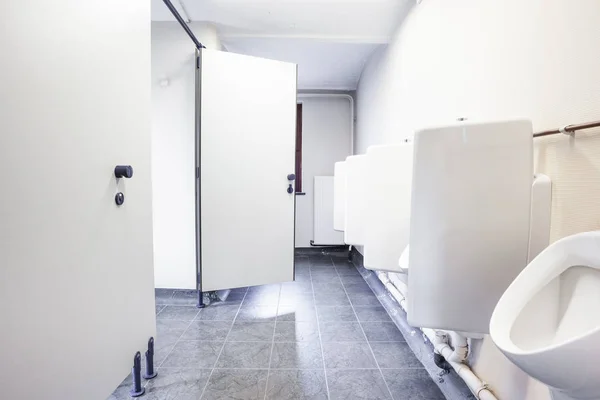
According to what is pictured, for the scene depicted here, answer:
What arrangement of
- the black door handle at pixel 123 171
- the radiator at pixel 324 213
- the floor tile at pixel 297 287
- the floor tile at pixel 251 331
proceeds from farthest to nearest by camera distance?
the radiator at pixel 324 213 < the floor tile at pixel 297 287 < the floor tile at pixel 251 331 < the black door handle at pixel 123 171

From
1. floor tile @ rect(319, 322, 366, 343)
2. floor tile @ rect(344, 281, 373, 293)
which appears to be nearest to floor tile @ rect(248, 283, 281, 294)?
floor tile @ rect(344, 281, 373, 293)

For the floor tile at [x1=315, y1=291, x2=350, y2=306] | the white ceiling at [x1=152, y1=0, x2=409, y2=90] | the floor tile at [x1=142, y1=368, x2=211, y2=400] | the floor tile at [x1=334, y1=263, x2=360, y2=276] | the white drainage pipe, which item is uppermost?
the white ceiling at [x1=152, y1=0, x2=409, y2=90]

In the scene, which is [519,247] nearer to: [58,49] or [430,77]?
[430,77]

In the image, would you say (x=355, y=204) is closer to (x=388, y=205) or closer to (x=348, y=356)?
(x=388, y=205)

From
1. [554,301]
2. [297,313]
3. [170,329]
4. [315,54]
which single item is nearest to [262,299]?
[297,313]

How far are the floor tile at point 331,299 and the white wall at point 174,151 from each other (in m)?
0.99

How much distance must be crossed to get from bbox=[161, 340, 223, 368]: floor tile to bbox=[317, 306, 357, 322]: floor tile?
2.37 feet

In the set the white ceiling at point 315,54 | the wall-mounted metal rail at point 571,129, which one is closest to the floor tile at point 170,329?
the wall-mounted metal rail at point 571,129

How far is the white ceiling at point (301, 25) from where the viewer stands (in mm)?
1960

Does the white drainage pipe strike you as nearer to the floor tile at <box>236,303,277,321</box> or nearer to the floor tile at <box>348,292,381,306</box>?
the floor tile at <box>348,292,381,306</box>

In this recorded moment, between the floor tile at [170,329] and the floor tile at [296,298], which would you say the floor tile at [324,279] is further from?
the floor tile at [170,329]

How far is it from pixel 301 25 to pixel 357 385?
2.35m

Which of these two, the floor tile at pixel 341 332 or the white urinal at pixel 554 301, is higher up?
the white urinal at pixel 554 301

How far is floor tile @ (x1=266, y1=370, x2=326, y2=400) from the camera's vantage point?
129 centimetres
